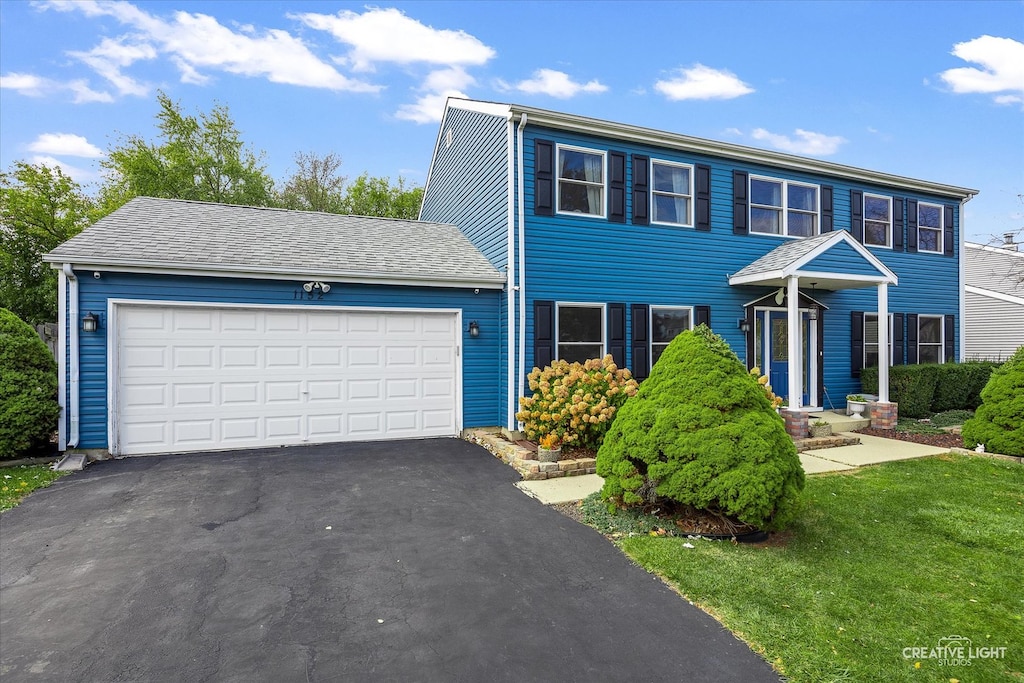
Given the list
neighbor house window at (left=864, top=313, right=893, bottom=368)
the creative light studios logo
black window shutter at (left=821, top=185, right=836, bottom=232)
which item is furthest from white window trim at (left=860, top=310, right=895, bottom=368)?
the creative light studios logo

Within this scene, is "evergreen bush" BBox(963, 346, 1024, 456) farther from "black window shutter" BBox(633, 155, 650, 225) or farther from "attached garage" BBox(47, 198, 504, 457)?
"attached garage" BBox(47, 198, 504, 457)

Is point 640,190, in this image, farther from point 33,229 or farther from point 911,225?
point 33,229

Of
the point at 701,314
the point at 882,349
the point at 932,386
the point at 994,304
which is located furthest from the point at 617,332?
the point at 994,304

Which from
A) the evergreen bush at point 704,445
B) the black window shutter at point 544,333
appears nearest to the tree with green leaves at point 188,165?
the black window shutter at point 544,333

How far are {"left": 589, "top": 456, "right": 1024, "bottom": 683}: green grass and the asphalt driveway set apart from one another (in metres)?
0.27

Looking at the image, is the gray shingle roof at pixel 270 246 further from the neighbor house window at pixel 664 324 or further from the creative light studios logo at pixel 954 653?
the creative light studios logo at pixel 954 653

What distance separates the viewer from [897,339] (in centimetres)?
1168

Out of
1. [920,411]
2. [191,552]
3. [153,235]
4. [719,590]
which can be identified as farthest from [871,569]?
[153,235]

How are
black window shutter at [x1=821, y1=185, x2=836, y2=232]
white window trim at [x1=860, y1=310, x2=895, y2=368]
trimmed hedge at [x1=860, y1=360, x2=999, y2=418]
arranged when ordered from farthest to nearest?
white window trim at [x1=860, y1=310, x2=895, y2=368] → black window shutter at [x1=821, y1=185, x2=836, y2=232] → trimmed hedge at [x1=860, y1=360, x2=999, y2=418]

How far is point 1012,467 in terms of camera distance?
6.82m

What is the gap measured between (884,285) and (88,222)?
24227 mm

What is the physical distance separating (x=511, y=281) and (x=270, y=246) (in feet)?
13.4

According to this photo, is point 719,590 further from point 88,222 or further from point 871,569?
point 88,222

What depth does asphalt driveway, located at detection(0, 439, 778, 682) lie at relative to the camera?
257 cm
